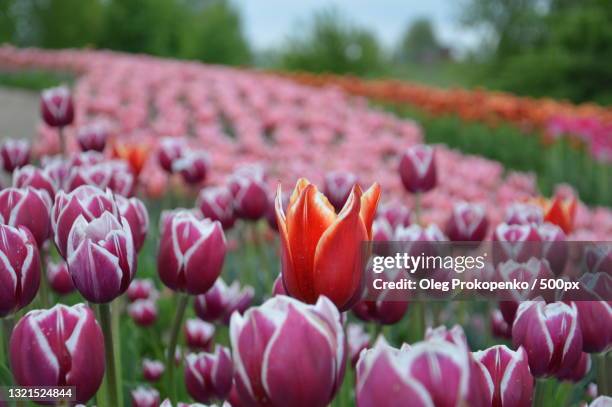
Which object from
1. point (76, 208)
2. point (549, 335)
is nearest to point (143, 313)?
point (76, 208)

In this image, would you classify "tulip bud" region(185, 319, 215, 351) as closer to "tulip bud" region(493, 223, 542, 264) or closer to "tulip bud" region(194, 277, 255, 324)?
"tulip bud" region(194, 277, 255, 324)

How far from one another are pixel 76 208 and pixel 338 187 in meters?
0.97

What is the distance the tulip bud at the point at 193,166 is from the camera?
2361mm

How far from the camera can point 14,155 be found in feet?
6.95

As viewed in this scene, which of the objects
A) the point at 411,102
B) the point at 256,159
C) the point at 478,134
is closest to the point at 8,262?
the point at 256,159

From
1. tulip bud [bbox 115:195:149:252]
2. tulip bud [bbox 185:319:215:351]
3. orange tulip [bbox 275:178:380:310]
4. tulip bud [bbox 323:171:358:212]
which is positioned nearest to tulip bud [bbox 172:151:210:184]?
tulip bud [bbox 323:171:358:212]

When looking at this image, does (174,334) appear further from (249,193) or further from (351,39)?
(351,39)

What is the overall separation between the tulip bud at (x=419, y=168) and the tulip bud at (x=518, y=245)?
70 cm

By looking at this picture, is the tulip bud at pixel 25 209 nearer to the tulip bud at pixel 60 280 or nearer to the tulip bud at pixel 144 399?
the tulip bud at pixel 144 399

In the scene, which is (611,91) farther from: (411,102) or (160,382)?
(160,382)

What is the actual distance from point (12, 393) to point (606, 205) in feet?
19.0

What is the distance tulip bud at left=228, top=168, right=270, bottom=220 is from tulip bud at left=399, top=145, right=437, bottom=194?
1.47ft

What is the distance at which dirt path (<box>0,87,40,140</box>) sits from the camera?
8906 millimetres

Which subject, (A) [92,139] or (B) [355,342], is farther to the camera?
(A) [92,139]
